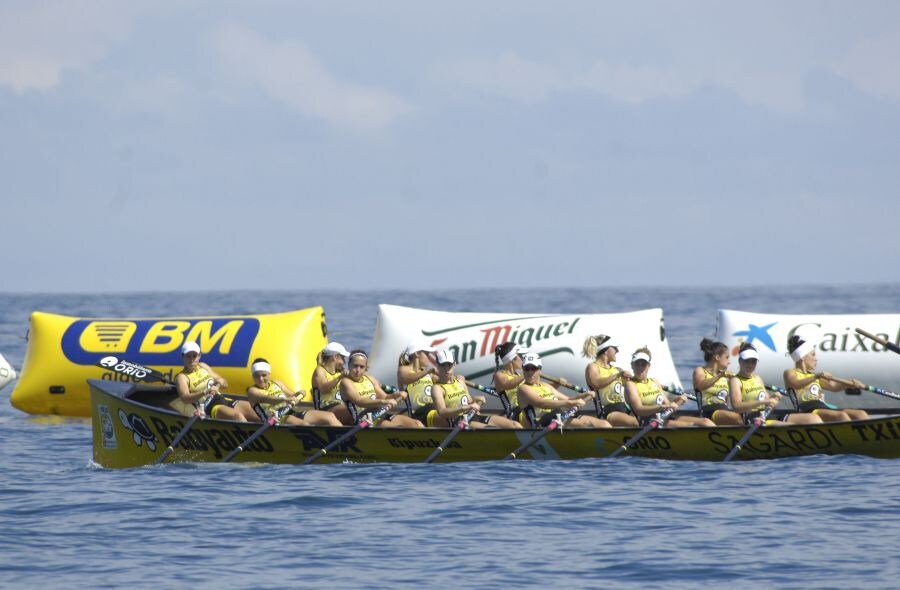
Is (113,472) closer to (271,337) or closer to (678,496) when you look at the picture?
(271,337)

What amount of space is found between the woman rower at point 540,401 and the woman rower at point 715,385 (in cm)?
150

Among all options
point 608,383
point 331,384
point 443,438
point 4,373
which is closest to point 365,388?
point 331,384

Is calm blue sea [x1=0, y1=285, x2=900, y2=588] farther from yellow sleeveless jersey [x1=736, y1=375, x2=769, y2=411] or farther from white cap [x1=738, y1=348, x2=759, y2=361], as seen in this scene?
white cap [x1=738, y1=348, x2=759, y2=361]

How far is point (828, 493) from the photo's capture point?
57.8 feet

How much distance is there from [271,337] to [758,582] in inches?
577

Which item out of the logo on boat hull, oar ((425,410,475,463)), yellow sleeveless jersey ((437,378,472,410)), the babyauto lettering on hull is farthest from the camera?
the babyauto lettering on hull

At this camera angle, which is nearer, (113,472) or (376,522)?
(376,522)

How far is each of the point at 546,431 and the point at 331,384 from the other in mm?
3326

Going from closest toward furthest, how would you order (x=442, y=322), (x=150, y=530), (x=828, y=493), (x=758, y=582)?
(x=758, y=582)
(x=150, y=530)
(x=828, y=493)
(x=442, y=322)

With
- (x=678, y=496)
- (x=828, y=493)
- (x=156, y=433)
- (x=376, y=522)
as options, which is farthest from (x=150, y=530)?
(x=828, y=493)

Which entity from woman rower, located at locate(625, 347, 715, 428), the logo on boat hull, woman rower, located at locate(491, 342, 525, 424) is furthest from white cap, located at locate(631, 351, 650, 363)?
the logo on boat hull

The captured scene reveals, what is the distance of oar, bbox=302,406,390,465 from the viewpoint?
65.9 feet

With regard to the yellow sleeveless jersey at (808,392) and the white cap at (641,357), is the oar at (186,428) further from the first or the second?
the yellow sleeveless jersey at (808,392)

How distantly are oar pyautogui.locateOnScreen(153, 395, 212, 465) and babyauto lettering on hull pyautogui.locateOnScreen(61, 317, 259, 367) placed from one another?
529 centimetres
